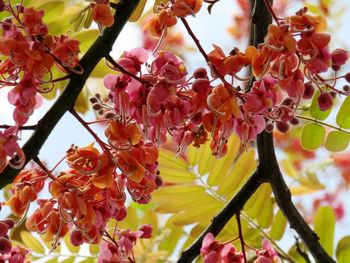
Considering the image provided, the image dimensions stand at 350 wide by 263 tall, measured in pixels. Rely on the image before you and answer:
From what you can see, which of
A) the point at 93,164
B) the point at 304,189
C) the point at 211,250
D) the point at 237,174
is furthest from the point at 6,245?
the point at 304,189

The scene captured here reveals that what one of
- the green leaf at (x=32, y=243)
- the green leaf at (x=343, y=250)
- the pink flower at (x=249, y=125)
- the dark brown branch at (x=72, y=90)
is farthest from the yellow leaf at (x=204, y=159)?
the dark brown branch at (x=72, y=90)

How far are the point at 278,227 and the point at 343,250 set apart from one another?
0.54 ft

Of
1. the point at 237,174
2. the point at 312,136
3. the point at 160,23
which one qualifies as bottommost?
the point at 237,174

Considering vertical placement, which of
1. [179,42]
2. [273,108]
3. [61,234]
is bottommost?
[179,42]

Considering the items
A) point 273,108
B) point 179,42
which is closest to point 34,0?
point 273,108

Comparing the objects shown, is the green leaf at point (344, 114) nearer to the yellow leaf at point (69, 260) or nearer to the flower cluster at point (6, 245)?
the flower cluster at point (6, 245)

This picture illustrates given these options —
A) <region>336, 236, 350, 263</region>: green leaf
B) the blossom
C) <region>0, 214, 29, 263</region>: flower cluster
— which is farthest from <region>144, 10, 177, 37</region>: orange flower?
<region>336, 236, 350, 263</region>: green leaf

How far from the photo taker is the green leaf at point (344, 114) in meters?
1.21

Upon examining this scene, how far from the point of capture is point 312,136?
1.23 metres

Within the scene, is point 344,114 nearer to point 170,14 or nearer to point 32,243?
point 170,14

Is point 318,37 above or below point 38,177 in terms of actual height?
above

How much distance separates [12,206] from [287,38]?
0.43m

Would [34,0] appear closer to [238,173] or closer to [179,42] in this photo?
[238,173]

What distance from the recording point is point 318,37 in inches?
31.3
